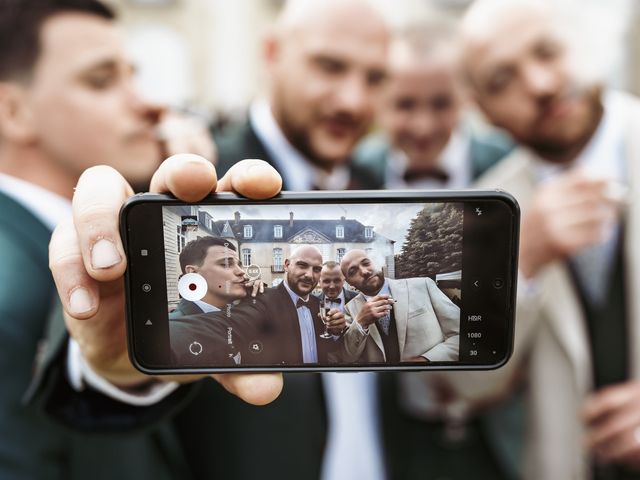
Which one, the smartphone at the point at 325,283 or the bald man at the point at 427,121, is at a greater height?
the bald man at the point at 427,121

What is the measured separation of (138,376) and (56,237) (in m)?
0.32

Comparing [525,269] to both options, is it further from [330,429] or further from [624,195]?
[330,429]

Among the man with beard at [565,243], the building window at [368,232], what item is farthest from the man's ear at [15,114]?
the man with beard at [565,243]

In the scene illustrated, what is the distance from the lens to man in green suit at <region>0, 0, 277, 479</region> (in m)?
1.08

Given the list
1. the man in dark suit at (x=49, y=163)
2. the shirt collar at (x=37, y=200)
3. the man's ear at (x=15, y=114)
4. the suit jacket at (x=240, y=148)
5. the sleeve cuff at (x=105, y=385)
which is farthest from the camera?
the suit jacket at (x=240, y=148)

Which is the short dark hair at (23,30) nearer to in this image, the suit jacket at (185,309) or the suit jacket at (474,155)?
the suit jacket at (185,309)

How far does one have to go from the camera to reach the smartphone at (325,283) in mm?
839

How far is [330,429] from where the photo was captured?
62.4 inches

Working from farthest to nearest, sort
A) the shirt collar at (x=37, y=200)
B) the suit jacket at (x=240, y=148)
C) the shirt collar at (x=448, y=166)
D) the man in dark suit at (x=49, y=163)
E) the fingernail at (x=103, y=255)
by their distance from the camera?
the shirt collar at (x=448, y=166) → the suit jacket at (x=240, y=148) → the shirt collar at (x=37, y=200) → the man in dark suit at (x=49, y=163) → the fingernail at (x=103, y=255)

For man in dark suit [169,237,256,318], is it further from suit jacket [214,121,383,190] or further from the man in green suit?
suit jacket [214,121,383,190]

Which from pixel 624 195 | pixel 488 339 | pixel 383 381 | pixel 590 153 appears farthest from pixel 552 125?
pixel 488 339

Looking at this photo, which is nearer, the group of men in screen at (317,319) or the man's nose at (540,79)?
the group of men in screen at (317,319)

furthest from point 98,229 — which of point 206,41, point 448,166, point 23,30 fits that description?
point 206,41

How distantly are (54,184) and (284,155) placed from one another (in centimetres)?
71
